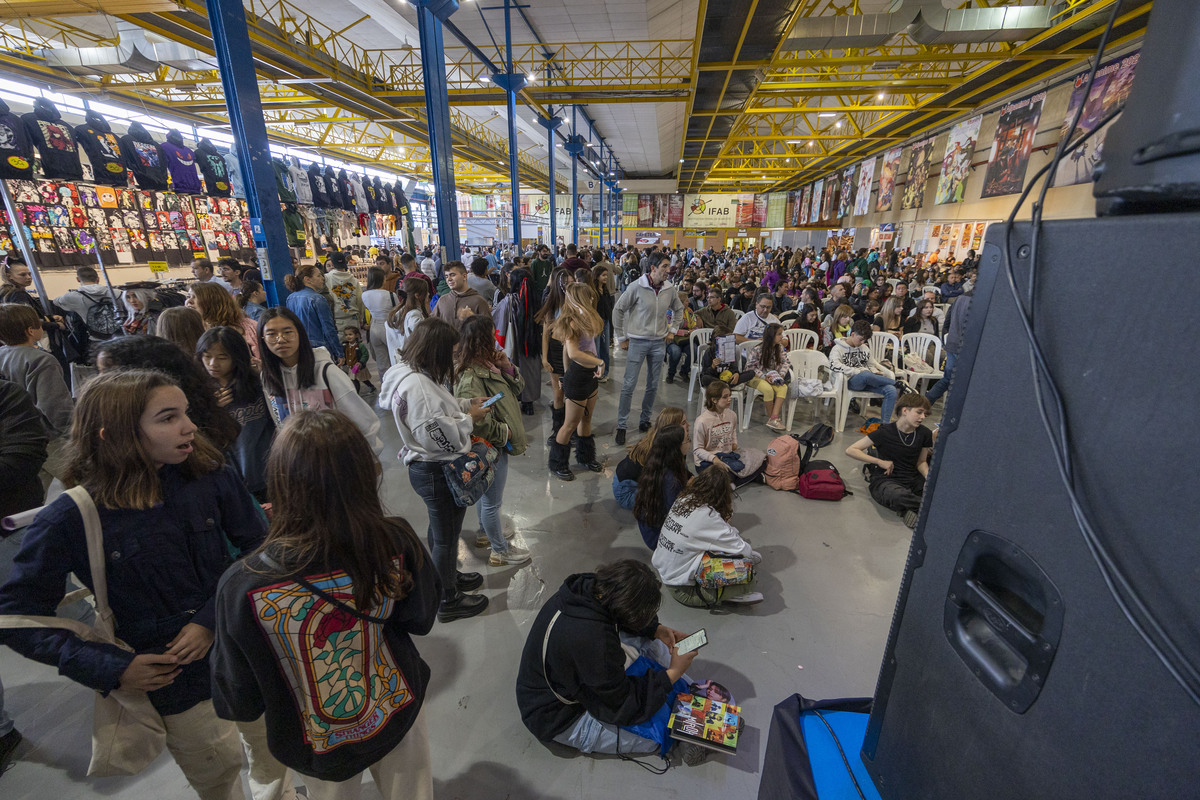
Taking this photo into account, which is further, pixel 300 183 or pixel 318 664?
pixel 300 183

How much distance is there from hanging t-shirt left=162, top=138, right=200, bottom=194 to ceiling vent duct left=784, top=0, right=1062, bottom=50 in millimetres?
9177

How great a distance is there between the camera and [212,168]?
23.2 feet

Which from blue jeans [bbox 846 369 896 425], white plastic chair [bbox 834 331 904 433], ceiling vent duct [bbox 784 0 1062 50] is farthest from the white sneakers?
ceiling vent duct [bbox 784 0 1062 50]

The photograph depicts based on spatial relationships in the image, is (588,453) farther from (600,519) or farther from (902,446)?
(902,446)

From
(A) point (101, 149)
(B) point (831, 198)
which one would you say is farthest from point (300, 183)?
(B) point (831, 198)

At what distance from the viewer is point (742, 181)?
26906mm

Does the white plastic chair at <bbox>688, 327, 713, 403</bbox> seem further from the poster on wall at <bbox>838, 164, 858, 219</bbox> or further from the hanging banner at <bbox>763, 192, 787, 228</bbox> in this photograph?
the hanging banner at <bbox>763, 192, 787, 228</bbox>

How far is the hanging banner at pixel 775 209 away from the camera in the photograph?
31203 millimetres

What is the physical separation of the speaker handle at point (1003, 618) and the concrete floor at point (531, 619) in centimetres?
154

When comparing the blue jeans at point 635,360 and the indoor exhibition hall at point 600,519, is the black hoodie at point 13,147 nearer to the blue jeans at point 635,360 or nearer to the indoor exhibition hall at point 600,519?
the indoor exhibition hall at point 600,519

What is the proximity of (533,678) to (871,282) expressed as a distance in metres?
11.3

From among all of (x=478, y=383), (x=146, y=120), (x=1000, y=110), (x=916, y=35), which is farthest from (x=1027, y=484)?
(x=146, y=120)

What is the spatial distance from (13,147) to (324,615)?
284 inches

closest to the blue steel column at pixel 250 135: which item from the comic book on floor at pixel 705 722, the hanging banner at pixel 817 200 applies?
the comic book on floor at pixel 705 722
